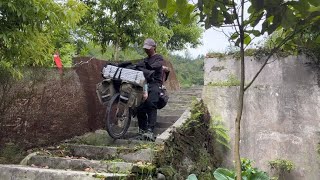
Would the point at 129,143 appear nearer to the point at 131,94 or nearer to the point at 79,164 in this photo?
the point at 131,94

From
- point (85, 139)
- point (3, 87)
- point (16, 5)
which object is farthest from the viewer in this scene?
point (85, 139)

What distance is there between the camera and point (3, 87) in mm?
5137

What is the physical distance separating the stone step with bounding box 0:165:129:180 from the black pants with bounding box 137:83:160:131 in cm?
179

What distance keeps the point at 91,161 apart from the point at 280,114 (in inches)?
135

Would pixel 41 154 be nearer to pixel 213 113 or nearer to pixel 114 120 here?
pixel 114 120

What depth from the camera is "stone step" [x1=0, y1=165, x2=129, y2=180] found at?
4391 mm

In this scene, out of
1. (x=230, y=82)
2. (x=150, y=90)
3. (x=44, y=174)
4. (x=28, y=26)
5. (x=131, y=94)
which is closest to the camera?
(x=28, y=26)

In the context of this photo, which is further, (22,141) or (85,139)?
A: (85,139)

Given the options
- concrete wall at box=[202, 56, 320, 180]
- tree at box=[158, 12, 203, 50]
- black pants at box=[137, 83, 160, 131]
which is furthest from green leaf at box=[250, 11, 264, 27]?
tree at box=[158, 12, 203, 50]

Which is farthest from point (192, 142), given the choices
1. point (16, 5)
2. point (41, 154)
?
point (16, 5)

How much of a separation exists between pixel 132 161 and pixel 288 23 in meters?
3.28

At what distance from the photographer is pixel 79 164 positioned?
201 inches

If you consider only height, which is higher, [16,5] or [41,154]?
[16,5]

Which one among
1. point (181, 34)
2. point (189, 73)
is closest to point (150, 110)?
point (181, 34)
